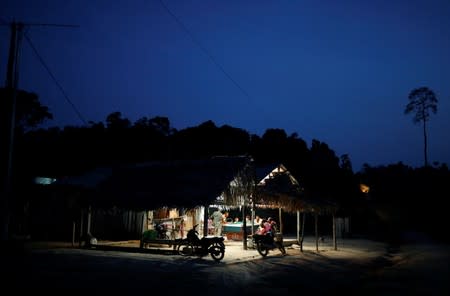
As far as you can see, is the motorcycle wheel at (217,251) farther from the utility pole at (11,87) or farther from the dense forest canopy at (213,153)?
the dense forest canopy at (213,153)

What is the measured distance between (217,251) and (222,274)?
3390 mm

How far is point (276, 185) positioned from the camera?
21.7 m

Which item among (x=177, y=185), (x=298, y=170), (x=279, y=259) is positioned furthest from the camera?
(x=298, y=170)

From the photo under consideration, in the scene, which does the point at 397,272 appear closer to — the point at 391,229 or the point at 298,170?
the point at 391,229

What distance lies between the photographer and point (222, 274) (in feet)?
43.2

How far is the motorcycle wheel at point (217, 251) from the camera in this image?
16.4m

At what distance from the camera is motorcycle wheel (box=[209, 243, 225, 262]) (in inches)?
645

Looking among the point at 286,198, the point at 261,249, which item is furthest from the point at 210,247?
the point at 286,198

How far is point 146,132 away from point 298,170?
15.8 meters

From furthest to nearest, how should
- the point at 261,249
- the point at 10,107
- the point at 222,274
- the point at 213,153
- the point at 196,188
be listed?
the point at 213,153
the point at 196,188
the point at 261,249
the point at 10,107
the point at 222,274

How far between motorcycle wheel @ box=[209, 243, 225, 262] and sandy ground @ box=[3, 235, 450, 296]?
0.26 meters

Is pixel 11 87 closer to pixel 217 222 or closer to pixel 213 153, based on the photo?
pixel 217 222

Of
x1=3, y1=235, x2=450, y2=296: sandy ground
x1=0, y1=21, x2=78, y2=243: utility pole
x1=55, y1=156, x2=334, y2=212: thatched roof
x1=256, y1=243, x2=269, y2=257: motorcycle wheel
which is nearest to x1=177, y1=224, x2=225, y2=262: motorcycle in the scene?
x1=3, y1=235, x2=450, y2=296: sandy ground

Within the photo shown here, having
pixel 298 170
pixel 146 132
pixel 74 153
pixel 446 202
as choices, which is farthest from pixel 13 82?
pixel 446 202
